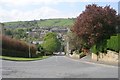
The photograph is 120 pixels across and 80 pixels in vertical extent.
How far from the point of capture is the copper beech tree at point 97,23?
4728cm

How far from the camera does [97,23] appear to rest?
4744cm

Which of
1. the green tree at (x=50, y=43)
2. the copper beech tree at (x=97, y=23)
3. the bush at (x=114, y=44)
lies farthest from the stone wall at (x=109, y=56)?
the green tree at (x=50, y=43)

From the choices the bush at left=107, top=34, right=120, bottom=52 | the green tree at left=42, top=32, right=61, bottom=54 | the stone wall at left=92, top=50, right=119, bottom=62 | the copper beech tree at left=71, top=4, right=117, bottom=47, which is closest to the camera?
the bush at left=107, top=34, right=120, bottom=52

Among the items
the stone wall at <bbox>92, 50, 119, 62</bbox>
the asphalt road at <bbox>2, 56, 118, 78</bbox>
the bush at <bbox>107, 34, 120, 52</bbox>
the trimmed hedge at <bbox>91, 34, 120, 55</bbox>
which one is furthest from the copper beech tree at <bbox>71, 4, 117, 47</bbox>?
the asphalt road at <bbox>2, 56, 118, 78</bbox>

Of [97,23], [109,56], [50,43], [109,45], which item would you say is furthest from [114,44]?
[50,43]

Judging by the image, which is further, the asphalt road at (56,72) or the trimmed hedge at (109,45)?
the trimmed hedge at (109,45)

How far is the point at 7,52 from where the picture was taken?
6575cm

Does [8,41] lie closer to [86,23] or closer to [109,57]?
[86,23]

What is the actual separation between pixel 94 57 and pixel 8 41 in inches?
812

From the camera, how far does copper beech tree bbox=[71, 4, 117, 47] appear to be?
47281 mm

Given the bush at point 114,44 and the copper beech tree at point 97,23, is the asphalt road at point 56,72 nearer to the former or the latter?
the bush at point 114,44

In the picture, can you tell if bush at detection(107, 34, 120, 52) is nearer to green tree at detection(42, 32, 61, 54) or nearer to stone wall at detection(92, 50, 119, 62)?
stone wall at detection(92, 50, 119, 62)

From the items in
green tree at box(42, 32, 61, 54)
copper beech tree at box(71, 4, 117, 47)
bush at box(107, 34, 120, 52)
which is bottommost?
green tree at box(42, 32, 61, 54)

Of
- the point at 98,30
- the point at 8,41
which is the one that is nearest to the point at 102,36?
the point at 98,30
